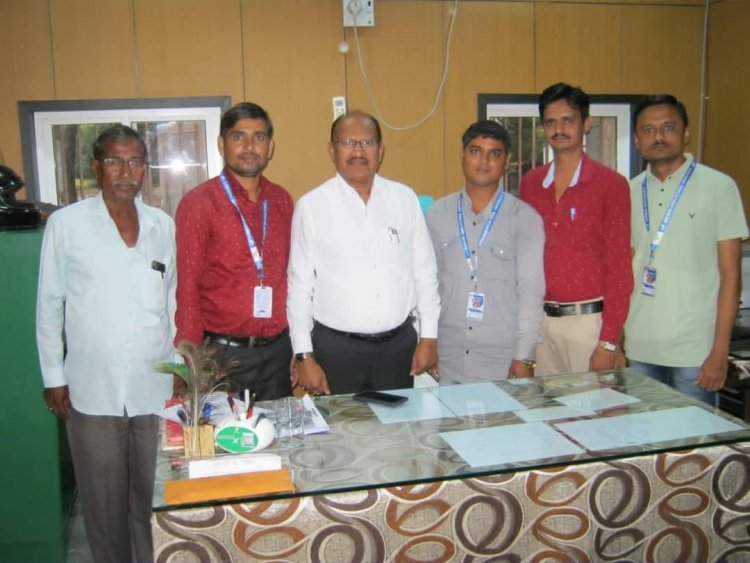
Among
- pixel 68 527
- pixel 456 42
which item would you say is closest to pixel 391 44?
pixel 456 42

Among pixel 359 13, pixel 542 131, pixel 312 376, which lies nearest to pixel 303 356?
pixel 312 376

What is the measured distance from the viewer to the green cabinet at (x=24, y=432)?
2.46 meters

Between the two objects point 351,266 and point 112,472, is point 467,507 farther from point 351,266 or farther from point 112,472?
point 112,472

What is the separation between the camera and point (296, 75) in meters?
3.97

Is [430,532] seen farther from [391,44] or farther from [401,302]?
[391,44]

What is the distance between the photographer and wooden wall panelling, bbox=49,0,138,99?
3736 mm

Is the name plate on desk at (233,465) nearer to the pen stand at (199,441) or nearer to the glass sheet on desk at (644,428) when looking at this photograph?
the pen stand at (199,441)

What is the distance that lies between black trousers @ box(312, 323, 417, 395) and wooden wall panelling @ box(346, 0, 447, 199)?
1940 millimetres

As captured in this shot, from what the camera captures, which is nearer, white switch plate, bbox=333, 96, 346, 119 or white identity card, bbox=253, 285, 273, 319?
white identity card, bbox=253, 285, 273, 319

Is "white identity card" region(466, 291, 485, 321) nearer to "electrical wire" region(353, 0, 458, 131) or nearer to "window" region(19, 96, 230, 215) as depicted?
"electrical wire" region(353, 0, 458, 131)

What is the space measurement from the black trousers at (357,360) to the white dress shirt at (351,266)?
52mm

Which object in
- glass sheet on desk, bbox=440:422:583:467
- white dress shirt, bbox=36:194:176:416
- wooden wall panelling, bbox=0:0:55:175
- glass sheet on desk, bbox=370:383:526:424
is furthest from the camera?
wooden wall panelling, bbox=0:0:55:175

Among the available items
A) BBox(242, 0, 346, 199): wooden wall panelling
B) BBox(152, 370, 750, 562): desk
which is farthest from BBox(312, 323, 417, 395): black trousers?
BBox(242, 0, 346, 199): wooden wall panelling

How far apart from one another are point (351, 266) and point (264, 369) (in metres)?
0.52
